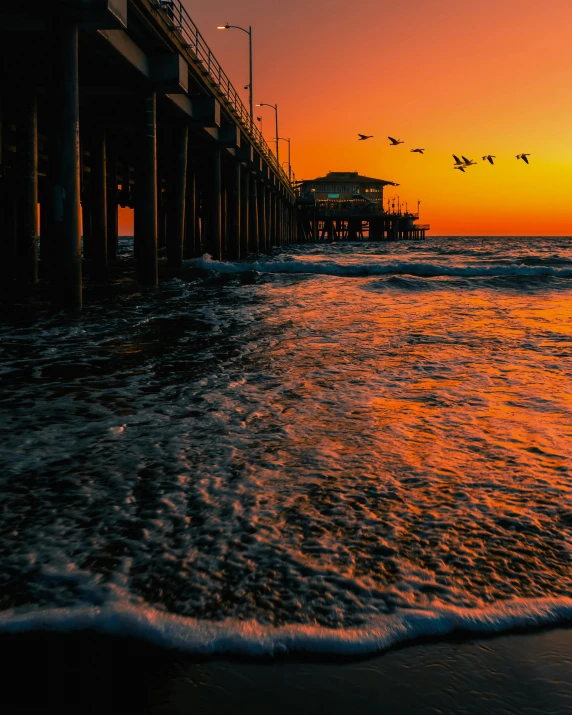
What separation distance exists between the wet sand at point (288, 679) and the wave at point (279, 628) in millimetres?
47

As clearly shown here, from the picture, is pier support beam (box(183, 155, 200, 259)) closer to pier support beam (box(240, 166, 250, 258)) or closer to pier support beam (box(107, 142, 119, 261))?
pier support beam (box(240, 166, 250, 258))

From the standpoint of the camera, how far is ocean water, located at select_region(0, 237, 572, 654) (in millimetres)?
2631

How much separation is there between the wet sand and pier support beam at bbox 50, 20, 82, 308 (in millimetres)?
11047

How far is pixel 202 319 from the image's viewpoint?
40.1 ft

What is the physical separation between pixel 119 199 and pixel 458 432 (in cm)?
3566

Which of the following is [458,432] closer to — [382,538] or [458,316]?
[382,538]

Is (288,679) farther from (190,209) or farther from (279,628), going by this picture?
(190,209)

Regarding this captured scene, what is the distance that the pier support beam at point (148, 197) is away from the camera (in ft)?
59.8

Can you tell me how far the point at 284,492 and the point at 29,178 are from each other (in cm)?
1600

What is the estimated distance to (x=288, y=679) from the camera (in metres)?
2.25

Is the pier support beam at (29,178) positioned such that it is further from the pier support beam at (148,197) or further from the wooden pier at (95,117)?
the pier support beam at (148,197)

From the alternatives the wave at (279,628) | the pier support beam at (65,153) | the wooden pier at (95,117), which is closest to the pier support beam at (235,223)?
the wooden pier at (95,117)

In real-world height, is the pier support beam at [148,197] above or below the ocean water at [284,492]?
above

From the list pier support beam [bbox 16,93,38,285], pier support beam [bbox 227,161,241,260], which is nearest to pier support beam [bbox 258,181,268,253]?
pier support beam [bbox 227,161,241,260]
